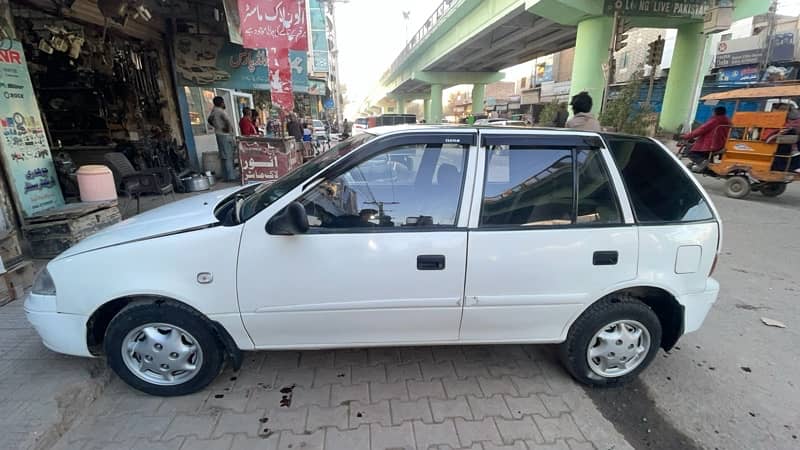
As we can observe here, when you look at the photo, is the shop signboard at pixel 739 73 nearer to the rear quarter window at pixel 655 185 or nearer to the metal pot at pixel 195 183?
the rear quarter window at pixel 655 185

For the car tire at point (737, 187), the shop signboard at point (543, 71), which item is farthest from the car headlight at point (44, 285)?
the shop signboard at point (543, 71)

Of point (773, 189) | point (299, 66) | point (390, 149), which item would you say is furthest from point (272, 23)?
point (773, 189)

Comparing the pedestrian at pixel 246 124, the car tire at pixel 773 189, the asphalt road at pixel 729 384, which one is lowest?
the asphalt road at pixel 729 384

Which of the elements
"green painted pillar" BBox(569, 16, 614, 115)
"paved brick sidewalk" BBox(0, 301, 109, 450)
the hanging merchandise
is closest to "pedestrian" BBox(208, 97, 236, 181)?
the hanging merchandise

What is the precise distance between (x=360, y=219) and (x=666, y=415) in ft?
7.72

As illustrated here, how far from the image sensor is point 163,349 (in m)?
2.31

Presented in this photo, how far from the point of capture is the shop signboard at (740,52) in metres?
22.4

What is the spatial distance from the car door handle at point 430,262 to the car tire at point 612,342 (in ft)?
3.51

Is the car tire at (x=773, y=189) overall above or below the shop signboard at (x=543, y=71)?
below

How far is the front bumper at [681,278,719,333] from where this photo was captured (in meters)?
2.48

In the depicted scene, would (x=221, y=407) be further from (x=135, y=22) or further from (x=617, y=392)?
(x=135, y=22)

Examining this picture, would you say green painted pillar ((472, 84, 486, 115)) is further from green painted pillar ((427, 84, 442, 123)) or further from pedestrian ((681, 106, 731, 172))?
pedestrian ((681, 106, 731, 172))

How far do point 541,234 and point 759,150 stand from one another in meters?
9.03

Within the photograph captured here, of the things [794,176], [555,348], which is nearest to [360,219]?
[555,348]
